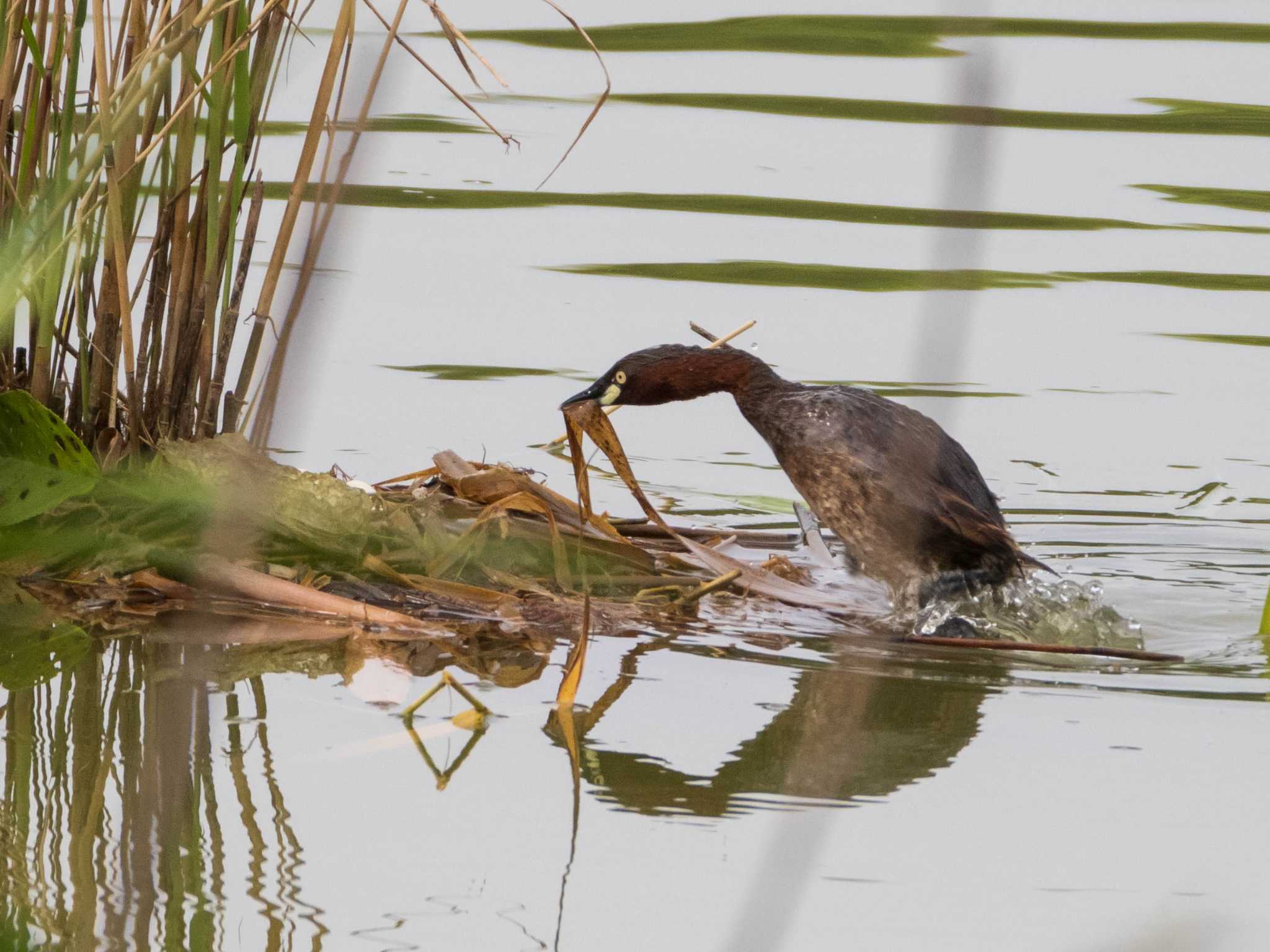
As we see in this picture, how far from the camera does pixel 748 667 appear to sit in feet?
10.0

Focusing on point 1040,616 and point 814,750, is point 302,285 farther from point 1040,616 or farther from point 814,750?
point 1040,616

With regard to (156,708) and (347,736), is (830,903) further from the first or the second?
(156,708)

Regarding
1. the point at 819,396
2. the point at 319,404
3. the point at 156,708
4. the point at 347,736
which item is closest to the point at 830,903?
the point at 347,736

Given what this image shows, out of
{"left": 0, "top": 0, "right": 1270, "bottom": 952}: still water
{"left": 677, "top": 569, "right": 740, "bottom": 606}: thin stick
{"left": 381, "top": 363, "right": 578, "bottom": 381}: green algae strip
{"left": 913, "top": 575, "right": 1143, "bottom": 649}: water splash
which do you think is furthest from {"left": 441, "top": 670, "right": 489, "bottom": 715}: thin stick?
{"left": 381, "top": 363, "right": 578, "bottom": 381}: green algae strip

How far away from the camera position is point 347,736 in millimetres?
2588

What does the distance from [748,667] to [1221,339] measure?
306cm

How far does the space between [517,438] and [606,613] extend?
4.45ft

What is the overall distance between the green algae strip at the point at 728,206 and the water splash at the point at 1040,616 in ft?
9.29

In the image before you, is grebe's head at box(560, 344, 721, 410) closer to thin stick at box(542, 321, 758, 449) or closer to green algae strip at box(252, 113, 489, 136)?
thin stick at box(542, 321, 758, 449)

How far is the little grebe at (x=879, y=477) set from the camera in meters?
3.73

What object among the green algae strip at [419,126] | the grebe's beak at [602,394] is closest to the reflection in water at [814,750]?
the grebe's beak at [602,394]

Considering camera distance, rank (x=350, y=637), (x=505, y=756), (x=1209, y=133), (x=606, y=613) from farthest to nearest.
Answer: (x=1209, y=133) → (x=606, y=613) → (x=350, y=637) → (x=505, y=756)

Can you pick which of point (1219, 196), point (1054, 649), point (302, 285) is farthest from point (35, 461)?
point (1219, 196)

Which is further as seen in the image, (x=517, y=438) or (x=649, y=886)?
(x=517, y=438)
